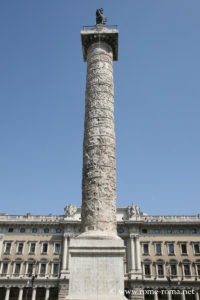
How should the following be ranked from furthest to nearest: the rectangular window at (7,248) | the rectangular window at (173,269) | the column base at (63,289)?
the rectangular window at (7,248)
the rectangular window at (173,269)
the column base at (63,289)

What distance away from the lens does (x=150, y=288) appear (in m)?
29.0

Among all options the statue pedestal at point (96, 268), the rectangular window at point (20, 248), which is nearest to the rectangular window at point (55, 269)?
the rectangular window at point (20, 248)

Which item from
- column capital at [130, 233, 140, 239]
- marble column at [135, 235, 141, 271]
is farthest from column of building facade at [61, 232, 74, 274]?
marble column at [135, 235, 141, 271]

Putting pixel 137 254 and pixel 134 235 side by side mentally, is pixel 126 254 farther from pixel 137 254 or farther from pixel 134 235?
pixel 134 235

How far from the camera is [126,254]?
101 feet

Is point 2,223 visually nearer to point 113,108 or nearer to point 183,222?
point 183,222

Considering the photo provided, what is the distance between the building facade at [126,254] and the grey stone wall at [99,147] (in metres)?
22.3

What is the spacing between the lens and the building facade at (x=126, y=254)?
28984mm

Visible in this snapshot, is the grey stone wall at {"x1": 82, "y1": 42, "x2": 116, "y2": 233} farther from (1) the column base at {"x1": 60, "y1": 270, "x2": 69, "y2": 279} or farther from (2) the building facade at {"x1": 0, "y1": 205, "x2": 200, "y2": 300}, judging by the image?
(1) the column base at {"x1": 60, "y1": 270, "x2": 69, "y2": 279}

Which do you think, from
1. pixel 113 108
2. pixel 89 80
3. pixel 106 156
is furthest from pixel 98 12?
pixel 106 156

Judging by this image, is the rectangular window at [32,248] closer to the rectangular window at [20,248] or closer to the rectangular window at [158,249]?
the rectangular window at [20,248]

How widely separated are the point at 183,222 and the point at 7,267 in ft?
64.4

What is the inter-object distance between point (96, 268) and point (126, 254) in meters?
24.3

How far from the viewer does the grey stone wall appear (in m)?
9.09
